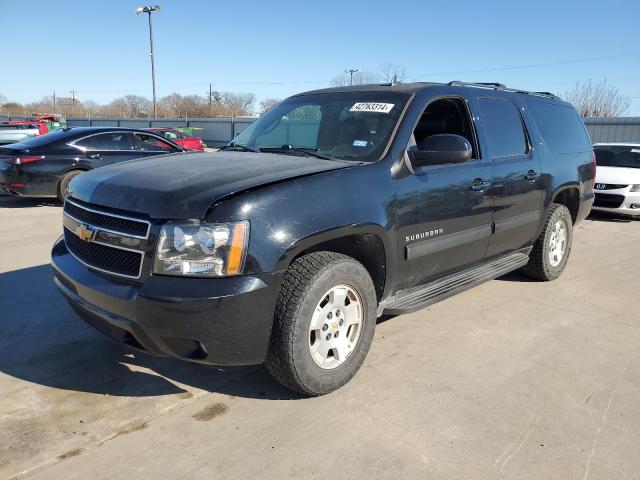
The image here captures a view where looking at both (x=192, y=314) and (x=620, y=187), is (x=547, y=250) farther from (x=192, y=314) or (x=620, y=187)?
(x=620, y=187)

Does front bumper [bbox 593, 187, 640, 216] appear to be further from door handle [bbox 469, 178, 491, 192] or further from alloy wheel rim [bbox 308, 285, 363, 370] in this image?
alloy wheel rim [bbox 308, 285, 363, 370]

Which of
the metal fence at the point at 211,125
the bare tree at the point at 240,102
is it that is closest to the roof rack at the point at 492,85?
the metal fence at the point at 211,125

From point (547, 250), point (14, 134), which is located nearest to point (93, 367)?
point (547, 250)

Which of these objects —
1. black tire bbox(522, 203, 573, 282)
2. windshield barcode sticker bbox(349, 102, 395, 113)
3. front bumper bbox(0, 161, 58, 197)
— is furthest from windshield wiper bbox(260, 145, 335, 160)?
front bumper bbox(0, 161, 58, 197)

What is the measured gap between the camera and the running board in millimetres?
3668

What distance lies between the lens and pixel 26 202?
10.6 m

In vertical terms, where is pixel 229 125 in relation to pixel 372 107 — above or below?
above

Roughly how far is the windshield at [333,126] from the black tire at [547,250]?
2497 mm

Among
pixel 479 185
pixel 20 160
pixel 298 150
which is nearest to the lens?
pixel 298 150

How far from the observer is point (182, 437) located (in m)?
2.80

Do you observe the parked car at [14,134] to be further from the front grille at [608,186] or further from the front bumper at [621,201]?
the front bumper at [621,201]

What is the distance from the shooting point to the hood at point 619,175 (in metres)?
10.2

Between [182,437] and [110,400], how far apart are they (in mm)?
641

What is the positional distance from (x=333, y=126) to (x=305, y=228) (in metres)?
1.39
